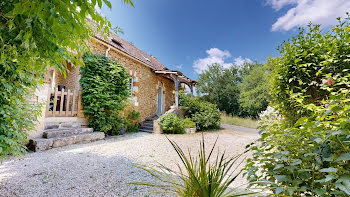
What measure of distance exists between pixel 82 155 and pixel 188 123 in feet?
17.0

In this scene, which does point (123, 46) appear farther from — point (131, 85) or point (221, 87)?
point (221, 87)

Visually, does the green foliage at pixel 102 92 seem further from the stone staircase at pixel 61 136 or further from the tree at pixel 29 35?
the tree at pixel 29 35

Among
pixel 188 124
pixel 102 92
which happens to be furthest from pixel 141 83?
pixel 188 124

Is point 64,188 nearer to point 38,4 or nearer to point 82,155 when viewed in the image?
point 82,155

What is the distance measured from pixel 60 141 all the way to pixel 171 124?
4.15m

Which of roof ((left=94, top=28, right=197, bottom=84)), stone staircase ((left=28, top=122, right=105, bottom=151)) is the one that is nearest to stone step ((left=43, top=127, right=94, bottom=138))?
stone staircase ((left=28, top=122, right=105, bottom=151))

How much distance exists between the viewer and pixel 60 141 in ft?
13.9

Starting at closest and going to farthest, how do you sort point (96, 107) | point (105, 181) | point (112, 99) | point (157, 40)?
1. point (105, 181)
2. point (96, 107)
3. point (112, 99)
4. point (157, 40)

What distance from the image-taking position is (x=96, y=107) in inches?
217

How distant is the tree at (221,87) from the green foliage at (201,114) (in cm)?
1084

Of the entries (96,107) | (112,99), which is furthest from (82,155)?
(112,99)

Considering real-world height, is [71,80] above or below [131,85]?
below

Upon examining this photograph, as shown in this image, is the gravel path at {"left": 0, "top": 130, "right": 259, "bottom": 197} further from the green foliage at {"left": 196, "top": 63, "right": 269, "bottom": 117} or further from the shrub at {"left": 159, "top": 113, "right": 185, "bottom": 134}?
the green foliage at {"left": 196, "top": 63, "right": 269, "bottom": 117}

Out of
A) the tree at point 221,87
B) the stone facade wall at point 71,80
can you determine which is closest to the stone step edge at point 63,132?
the stone facade wall at point 71,80
